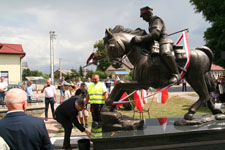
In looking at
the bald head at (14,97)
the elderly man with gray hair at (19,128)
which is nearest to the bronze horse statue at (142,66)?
the elderly man with gray hair at (19,128)

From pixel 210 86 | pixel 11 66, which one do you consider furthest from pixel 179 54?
pixel 11 66

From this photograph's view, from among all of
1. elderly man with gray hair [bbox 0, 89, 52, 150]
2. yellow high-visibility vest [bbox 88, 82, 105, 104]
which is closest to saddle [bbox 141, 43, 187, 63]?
elderly man with gray hair [bbox 0, 89, 52, 150]

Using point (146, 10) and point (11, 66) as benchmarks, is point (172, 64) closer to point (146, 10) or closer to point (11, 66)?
point (146, 10)

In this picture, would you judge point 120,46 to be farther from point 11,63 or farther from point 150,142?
point 11,63

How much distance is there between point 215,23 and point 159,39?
17.7m

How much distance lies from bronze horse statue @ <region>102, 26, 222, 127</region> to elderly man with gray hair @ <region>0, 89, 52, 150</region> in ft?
5.49

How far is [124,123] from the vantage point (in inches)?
131

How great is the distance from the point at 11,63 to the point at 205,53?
2927 centimetres

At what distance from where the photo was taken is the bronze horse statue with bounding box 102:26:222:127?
11.1 feet

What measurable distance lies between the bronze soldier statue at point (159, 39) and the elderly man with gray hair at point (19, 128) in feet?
7.44

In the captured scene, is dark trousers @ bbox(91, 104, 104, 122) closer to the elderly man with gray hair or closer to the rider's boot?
the rider's boot

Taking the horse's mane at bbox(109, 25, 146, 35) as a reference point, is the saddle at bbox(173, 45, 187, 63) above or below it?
below

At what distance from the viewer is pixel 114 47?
3.30 metres

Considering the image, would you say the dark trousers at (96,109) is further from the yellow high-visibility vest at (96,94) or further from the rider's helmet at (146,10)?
the rider's helmet at (146,10)
